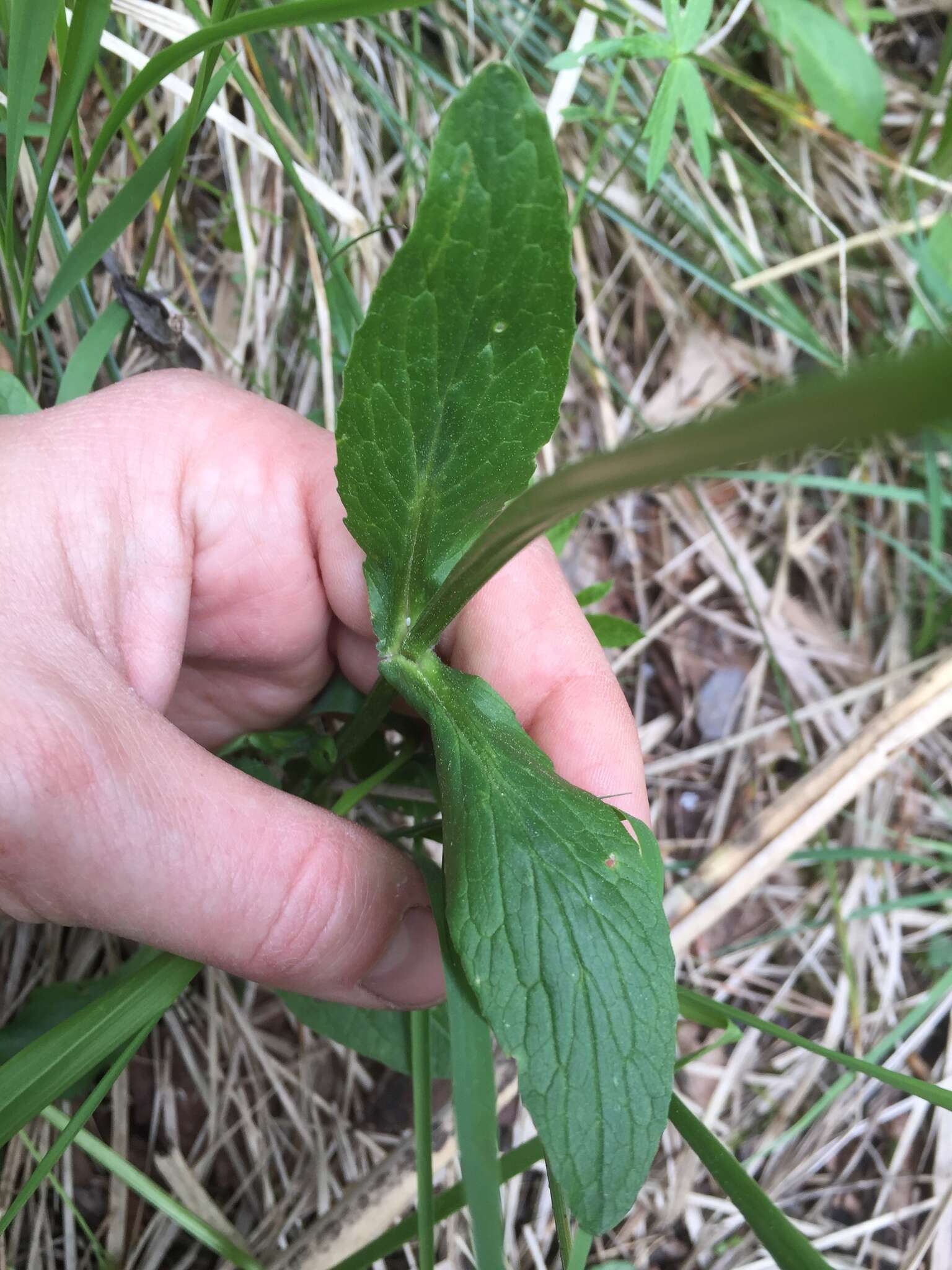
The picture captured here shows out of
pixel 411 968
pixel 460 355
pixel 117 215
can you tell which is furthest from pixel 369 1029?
pixel 117 215

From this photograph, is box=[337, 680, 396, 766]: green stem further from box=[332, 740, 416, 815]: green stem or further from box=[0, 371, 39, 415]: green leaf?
box=[0, 371, 39, 415]: green leaf

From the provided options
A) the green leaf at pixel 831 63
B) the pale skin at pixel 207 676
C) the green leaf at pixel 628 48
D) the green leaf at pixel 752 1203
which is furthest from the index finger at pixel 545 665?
the green leaf at pixel 831 63

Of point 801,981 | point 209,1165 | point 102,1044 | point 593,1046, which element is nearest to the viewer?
point 593,1046

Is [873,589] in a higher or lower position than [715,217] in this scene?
lower

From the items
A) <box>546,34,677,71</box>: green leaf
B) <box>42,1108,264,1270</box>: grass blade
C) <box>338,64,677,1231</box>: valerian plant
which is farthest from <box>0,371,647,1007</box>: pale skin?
<box>546,34,677,71</box>: green leaf

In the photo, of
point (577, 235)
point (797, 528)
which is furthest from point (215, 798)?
point (797, 528)

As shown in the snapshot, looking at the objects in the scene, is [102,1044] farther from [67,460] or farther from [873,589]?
[873,589]
